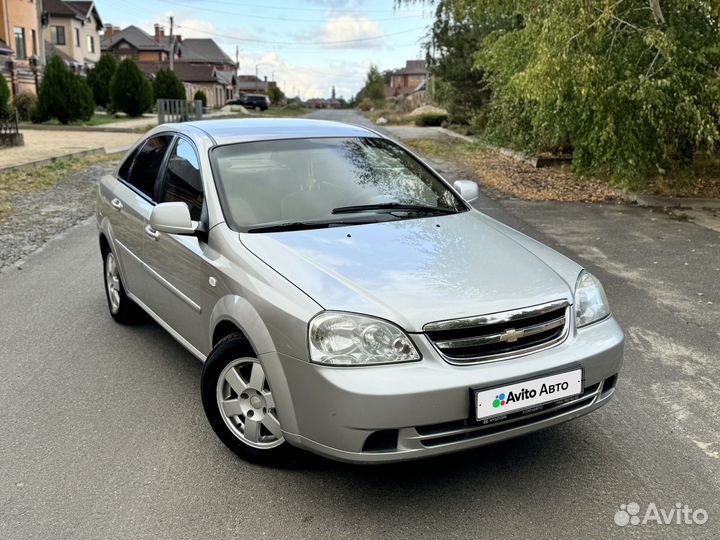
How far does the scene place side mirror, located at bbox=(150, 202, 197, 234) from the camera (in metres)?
3.77

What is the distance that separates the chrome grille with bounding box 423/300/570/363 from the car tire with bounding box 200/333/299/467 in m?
0.85

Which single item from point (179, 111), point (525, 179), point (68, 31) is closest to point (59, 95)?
point (179, 111)

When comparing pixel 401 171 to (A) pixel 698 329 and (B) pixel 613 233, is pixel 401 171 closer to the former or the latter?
(A) pixel 698 329

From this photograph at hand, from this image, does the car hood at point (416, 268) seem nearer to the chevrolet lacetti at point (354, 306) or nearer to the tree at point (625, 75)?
the chevrolet lacetti at point (354, 306)

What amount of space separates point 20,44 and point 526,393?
51142mm

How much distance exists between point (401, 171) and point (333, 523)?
2422 mm

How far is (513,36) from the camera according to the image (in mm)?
12852

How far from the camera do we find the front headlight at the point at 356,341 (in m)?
2.88

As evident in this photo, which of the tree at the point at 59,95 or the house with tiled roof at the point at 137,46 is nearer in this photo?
the tree at the point at 59,95

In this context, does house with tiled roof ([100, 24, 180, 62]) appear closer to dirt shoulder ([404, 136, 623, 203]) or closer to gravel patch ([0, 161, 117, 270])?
dirt shoulder ([404, 136, 623, 203])

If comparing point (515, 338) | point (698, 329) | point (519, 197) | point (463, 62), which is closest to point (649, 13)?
point (519, 197)

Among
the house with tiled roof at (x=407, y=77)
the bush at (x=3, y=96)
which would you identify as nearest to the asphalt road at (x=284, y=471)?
the bush at (x=3, y=96)

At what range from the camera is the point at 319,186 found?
4160 millimetres

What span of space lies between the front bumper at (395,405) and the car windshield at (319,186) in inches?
42.3
